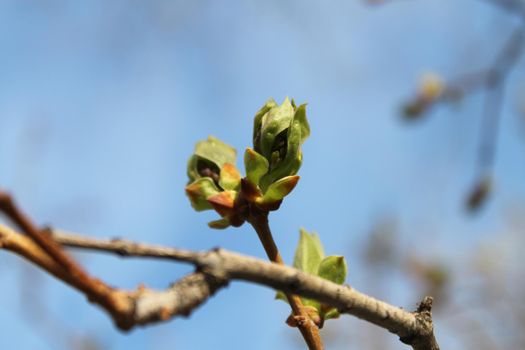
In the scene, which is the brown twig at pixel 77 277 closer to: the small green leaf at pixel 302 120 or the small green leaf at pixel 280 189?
the small green leaf at pixel 280 189

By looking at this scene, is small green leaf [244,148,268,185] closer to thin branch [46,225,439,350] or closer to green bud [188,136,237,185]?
green bud [188,136,237,185]

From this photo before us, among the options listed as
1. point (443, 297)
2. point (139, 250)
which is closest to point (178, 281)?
point (139, 250)

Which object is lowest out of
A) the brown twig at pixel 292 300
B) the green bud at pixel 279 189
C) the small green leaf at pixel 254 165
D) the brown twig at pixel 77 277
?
the brown twig at pixel 77 277

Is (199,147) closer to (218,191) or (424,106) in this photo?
(218,191)

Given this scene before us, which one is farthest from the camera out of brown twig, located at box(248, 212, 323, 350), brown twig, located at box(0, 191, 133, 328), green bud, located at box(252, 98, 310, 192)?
green bud, located at box(252, 98, 310, 192)

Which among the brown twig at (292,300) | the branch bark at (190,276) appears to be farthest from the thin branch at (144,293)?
the brown twig at (292,300)

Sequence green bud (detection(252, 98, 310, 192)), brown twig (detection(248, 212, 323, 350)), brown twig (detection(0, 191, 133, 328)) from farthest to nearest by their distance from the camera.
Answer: green bud (detection(252, 98, 310, 192)) < brown twig (detection(248, 212, 323, 350)) < brown twig (detection(0, 191, 133, 328))

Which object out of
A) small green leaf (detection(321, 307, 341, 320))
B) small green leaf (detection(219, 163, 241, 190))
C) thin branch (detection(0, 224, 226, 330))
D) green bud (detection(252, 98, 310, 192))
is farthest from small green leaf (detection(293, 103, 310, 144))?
thin branch (detection(0, 224, 226, 330))

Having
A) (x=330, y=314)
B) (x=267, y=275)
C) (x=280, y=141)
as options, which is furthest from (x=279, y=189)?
(x=267, y=275)
